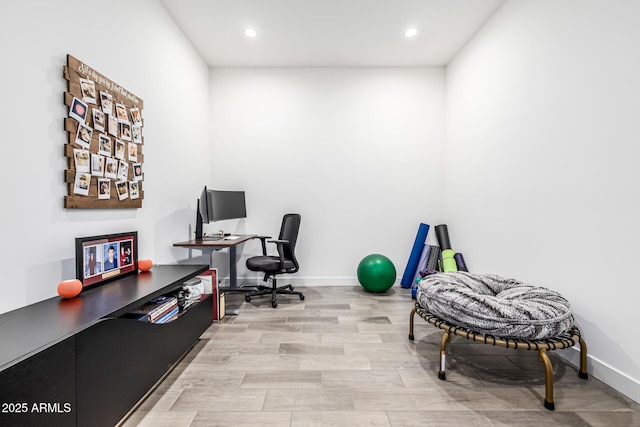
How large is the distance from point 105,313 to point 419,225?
12.3 feet

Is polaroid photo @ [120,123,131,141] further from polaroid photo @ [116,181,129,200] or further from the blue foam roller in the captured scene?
the blue foam roller

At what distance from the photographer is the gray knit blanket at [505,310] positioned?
5.78 feet

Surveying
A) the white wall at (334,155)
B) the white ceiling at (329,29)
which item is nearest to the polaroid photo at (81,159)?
the white ceiling at (329,29)

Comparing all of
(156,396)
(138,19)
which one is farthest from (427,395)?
(138,19)

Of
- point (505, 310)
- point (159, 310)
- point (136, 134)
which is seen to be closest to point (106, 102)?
point (136, 134)

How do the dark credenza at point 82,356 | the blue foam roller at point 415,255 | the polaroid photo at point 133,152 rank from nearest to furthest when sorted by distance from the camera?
the dark credenza at point 82,356
the polaroid photo at point 133,152
the blue foam roller at point 415,255

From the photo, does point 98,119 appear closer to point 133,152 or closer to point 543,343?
point 133,152

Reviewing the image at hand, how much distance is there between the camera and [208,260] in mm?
3645

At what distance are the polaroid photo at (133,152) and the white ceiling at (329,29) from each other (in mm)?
1590

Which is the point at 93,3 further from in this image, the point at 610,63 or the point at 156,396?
the point at 610,63

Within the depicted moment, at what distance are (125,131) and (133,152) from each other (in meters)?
0.18

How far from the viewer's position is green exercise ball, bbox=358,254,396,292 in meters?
3.77

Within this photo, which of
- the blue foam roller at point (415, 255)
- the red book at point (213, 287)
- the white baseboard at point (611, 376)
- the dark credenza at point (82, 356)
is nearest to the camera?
the dark credenza at point (82, 356)

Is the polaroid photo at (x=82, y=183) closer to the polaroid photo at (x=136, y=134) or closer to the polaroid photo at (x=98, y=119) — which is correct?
the polaroid photo at (x=98, y=119)
